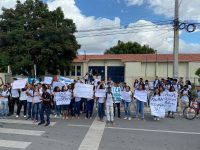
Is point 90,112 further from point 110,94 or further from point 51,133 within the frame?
point 51,133

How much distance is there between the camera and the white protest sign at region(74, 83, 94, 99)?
15.9 meters

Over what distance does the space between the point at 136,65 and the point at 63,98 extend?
35.6 meters

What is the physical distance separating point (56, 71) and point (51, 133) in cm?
3250

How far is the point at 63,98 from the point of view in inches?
632

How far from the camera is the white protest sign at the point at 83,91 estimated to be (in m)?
15.9

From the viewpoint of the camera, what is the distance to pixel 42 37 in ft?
133

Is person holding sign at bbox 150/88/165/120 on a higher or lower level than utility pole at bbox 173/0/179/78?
lower

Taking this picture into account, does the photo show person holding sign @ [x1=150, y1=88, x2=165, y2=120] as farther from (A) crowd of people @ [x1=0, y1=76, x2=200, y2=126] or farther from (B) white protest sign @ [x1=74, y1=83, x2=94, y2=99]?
(B) white protest sign @ [x1=74, y1=83, x2=94, y2=99]

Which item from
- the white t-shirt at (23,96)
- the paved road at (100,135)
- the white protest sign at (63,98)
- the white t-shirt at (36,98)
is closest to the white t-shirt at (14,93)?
the white t-shirt at (23,96)

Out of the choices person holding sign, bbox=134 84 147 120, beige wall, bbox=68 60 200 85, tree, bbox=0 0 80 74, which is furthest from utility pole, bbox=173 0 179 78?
beige wall, bbox=68 60 200 85

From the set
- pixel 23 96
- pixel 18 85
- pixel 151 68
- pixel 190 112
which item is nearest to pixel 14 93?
pixel 18 85

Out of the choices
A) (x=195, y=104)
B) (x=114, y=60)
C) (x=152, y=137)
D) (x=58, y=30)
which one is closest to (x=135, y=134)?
(x=152, y=137)

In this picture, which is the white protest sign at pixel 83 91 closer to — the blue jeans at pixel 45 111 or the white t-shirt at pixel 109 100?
the white t-shirt at pixel 109 100

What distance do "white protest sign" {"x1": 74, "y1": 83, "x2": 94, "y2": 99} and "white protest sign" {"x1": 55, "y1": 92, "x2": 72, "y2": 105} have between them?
373mm
